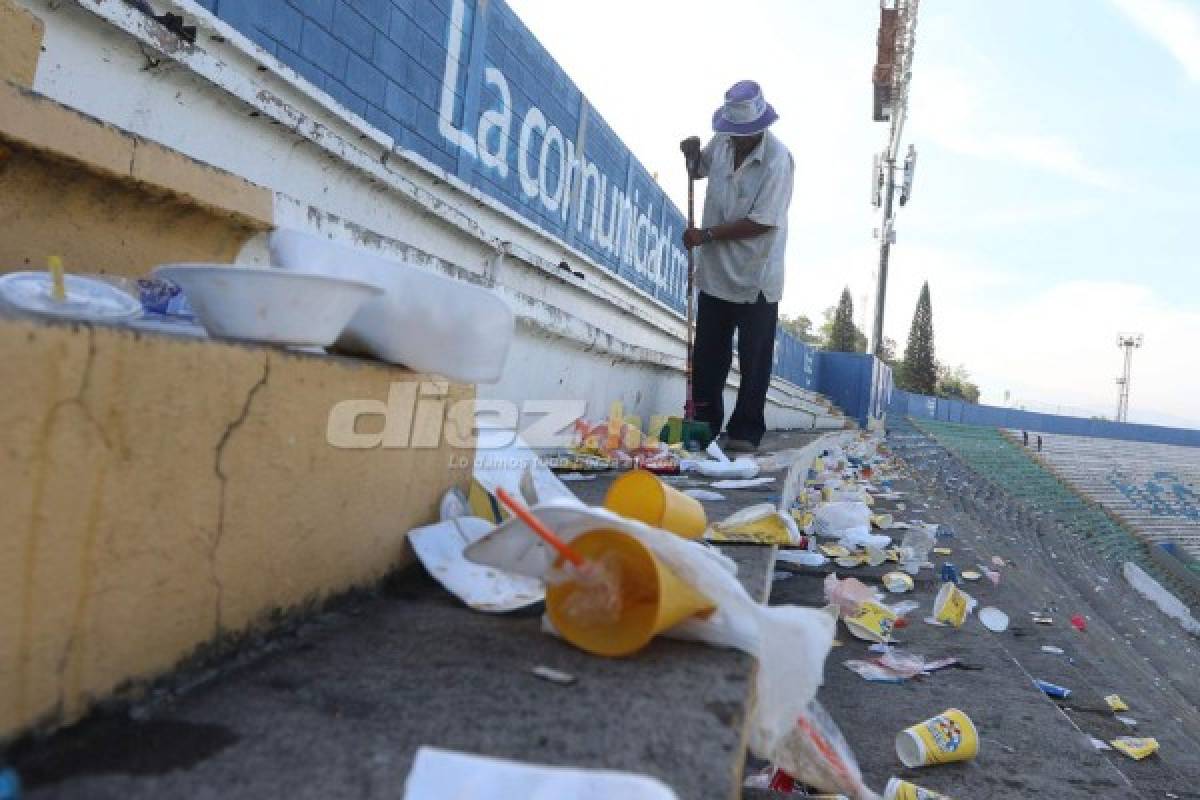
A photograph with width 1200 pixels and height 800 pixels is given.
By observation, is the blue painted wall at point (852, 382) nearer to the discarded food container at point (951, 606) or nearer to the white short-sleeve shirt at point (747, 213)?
the white short-sleeve shirt at point (747, 213)

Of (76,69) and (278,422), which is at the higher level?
(76,69)

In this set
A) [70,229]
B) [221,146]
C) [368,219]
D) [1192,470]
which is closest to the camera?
[70,229]

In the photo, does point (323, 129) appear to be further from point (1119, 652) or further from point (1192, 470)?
point (1192, 470)

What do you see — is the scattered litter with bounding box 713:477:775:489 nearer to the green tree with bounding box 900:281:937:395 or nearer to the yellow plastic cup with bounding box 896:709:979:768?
the yellow plastic cup with bounding box 896:709:979:768

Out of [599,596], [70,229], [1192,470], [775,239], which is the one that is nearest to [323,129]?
[70,229]

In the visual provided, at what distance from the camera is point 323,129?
8.49ft

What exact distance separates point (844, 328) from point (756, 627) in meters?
62.6

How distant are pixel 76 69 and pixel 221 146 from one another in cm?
43

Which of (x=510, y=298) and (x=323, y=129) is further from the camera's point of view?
(x=510, y=298)

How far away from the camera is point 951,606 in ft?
10.2

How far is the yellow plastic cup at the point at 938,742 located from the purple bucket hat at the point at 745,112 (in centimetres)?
311

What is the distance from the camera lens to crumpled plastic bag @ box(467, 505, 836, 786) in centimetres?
124

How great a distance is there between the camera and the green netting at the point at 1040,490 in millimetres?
21188

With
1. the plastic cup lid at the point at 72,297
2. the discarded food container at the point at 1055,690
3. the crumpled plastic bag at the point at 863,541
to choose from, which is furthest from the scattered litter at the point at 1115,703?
the plastic cup lid at the point at 72,297
